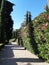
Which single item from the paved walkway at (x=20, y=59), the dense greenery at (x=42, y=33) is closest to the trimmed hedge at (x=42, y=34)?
the dense greenery at (x=42, y=33)

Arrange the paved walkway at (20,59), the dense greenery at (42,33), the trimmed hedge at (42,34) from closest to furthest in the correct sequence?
1. the dense greenery at (42,33)
2. the trimmed hedge at (42,34)
3. the paved walkway at (20,59)

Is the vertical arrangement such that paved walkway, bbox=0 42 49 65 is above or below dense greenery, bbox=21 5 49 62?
below

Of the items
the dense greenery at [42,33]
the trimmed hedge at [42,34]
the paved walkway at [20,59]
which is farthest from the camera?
the paved walkway at [20,59]

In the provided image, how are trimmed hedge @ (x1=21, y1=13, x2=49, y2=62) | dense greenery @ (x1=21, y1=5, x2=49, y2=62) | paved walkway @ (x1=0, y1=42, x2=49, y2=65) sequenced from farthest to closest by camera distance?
1. paved walkway @ (x1=0, y1=42, x2=49, y2=65)
2. trimmed hedge @ (x1=21, y1=13, x2=49, y2=62)
3. dense greenery @ (x1=21, y1=5, x2=49, y2=62)

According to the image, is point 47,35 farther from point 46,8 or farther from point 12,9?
point 12,9

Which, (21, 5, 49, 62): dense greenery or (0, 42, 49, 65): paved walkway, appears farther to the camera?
(0, 42, 49, 65): paved walkway

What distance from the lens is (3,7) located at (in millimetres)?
41781

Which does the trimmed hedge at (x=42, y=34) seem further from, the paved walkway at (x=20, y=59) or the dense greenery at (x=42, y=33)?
the paved walkway at (x=20, y=59)

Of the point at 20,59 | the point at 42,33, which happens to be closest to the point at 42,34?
the point at 42,33

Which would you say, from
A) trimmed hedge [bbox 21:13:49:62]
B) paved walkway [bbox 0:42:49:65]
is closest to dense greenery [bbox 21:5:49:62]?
trimmed hedge [bbox 21:13:49:62]

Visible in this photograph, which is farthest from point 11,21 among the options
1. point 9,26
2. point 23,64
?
point 23,64

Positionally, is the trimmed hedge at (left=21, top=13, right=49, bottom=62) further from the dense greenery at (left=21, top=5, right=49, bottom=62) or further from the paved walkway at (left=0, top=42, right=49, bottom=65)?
the paved walkway at (left=0, top=42, right=49, bottom=65)

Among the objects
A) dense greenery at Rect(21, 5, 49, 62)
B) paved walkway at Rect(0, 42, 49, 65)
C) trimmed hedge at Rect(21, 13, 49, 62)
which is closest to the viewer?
dense greenery at Rect(21, 5, 49, 62)

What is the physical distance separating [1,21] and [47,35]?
27209 millimetres
